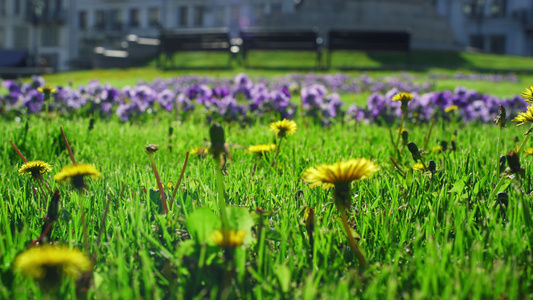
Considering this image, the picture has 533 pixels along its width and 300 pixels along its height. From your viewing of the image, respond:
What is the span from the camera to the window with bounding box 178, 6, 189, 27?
4184 centimetres

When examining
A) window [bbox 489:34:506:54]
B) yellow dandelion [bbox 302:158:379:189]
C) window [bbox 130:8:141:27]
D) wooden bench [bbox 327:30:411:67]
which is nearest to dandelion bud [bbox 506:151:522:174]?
yellow dandelion [bbox 302:158:379:189]

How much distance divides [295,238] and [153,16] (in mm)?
45003

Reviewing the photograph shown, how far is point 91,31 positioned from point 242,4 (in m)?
15.3

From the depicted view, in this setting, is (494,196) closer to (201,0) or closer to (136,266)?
(136,266)

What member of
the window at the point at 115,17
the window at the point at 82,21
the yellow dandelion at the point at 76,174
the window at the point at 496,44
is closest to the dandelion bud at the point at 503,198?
the yellow dandelion at the point at 76,174

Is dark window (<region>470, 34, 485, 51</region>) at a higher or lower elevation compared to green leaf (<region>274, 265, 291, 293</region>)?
higher

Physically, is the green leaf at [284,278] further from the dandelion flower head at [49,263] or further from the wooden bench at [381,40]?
the wooden bench at [381,40]

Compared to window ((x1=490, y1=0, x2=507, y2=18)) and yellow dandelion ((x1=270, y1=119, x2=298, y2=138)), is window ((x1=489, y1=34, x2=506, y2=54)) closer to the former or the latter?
window ((x1=490, y1=0, x2=507, y2=18))

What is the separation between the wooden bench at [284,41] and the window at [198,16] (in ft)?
91.4

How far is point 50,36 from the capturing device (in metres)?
47.6

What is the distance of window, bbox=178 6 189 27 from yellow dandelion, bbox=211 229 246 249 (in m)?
43.0

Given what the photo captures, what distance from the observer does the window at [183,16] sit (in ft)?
137

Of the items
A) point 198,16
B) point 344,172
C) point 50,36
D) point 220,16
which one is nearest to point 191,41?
point 344,172

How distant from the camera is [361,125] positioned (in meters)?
3.91
